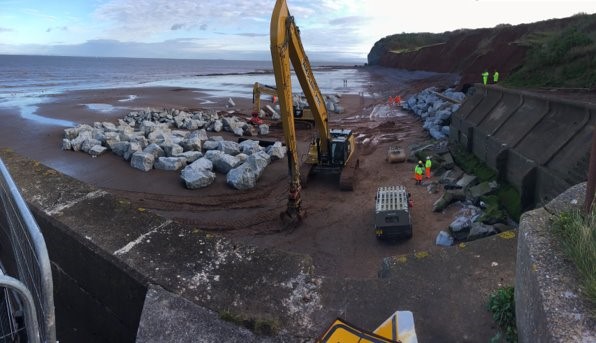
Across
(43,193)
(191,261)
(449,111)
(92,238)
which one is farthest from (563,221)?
(449,111)

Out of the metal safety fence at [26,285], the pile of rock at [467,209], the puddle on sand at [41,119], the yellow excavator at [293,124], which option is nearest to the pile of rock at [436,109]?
the pile of rock at [467,209]

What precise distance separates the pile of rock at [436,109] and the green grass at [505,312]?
1668 cm

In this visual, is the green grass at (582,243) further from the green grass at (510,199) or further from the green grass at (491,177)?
the green grass at (510,199)

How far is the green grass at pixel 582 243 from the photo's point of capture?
2.26 meters

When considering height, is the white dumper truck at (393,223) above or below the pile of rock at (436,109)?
below

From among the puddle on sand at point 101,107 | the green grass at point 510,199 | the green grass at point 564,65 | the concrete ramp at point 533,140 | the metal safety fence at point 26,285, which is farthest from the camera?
the puddle on sand at point 101,107

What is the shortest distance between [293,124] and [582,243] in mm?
8451

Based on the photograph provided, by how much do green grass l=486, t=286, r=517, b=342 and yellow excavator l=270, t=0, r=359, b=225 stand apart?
302 inches

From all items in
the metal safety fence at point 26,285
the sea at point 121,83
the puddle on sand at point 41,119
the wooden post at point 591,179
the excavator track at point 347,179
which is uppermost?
the wooden post at point 591,179

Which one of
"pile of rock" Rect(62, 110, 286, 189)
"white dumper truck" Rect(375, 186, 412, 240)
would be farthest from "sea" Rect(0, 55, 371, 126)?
"white dumper truck" Rect(375, 186, 412, 240)

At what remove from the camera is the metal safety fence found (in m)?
2.06

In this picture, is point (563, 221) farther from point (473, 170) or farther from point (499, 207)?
point (473, 170)

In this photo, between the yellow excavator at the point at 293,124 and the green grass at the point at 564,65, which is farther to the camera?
the green grass at the point at 564,65

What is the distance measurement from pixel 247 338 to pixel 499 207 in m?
9.16
